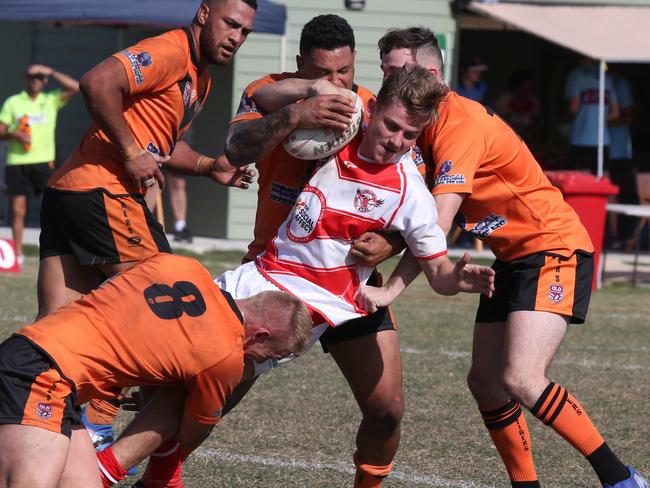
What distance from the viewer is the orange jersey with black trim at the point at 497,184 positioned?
4.76m

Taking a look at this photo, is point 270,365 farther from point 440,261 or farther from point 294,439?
point 294,439

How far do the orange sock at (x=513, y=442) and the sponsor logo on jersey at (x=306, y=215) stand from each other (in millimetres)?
1303

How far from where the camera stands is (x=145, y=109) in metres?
5.50

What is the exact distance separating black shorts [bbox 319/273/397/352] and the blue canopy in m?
8.89

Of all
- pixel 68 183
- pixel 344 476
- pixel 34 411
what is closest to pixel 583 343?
pixel 344 476

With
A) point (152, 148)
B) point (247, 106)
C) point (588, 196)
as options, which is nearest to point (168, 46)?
point (152, 148)

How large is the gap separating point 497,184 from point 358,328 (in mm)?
826

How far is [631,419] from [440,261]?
2841 mm

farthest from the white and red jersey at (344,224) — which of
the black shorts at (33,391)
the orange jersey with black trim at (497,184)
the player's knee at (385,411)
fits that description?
the black shorts at (33,391)

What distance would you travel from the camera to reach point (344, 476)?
5578 mm

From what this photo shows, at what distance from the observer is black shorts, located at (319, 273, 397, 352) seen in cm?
495

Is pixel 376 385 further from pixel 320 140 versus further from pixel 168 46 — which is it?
pixel 168 46

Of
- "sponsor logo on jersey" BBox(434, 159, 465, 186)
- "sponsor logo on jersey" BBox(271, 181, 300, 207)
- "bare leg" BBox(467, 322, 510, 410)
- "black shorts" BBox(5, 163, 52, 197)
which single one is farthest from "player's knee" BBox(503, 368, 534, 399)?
"black shorts" BBox(5, 163, 52, 197)

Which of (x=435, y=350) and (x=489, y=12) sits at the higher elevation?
(x=489, y=12)
